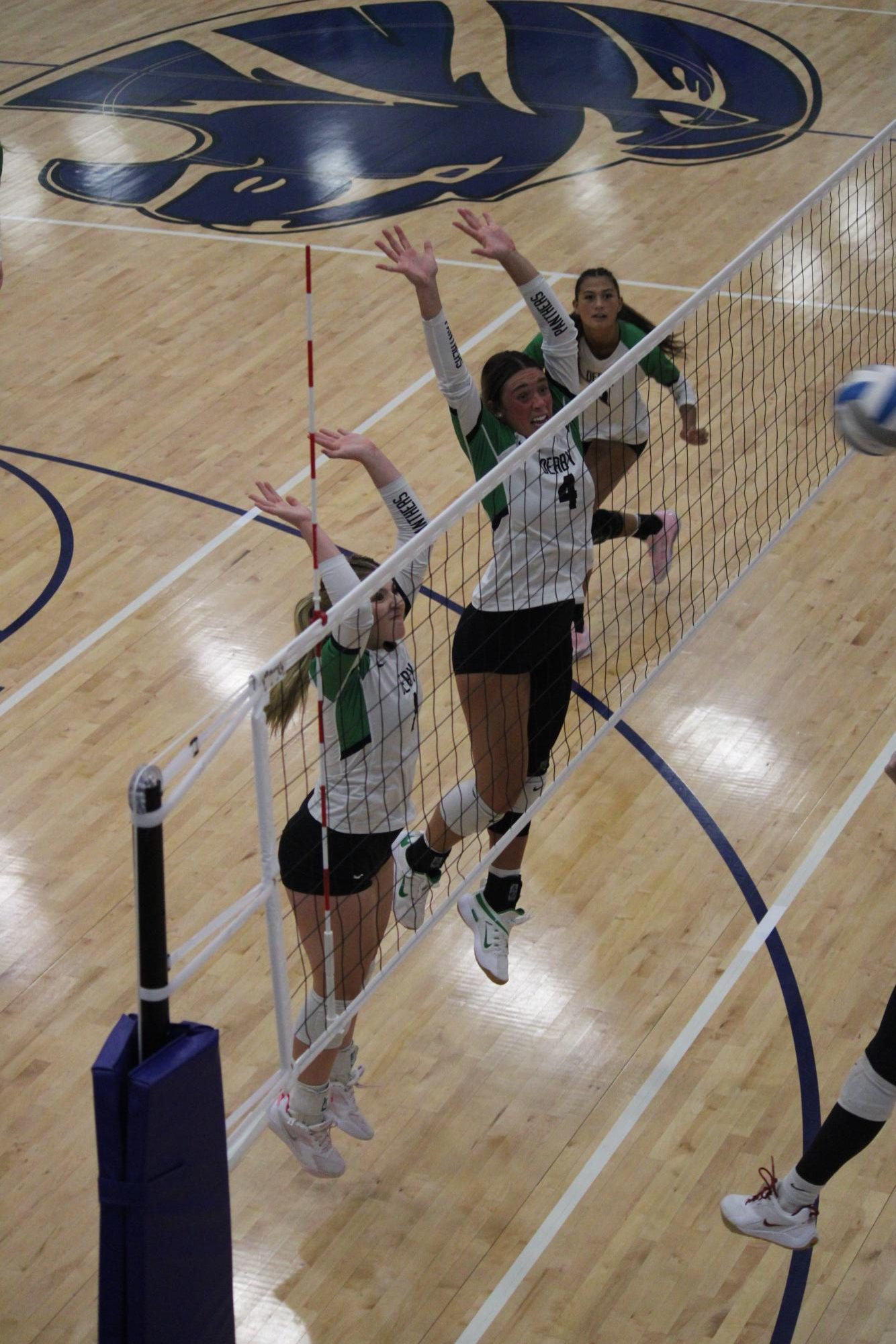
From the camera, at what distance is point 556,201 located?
12609 mm

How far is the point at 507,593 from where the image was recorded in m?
5.48

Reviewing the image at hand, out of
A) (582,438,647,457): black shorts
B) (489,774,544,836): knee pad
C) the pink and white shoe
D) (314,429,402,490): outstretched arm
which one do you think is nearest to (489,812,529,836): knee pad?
(489,774,544,836): knee pad

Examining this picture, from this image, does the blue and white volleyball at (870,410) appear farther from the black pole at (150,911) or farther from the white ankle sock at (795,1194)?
the black pole at (150,911)

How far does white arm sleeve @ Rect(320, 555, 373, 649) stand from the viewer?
4.64 metres

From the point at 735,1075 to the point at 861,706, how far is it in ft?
7.70

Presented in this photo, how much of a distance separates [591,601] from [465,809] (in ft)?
9.94

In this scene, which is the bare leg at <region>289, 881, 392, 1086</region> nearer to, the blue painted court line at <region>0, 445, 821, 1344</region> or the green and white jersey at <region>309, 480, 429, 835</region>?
the green and white jersey at <region>309, 480, 429, 835</region>

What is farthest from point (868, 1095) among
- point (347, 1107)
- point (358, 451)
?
point (358, 451)

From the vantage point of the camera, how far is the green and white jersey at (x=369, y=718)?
4.75 m

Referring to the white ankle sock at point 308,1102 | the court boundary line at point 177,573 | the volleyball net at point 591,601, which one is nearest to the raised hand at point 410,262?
the volleyball net at point 591,601

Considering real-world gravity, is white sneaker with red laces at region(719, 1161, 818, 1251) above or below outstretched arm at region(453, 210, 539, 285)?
below

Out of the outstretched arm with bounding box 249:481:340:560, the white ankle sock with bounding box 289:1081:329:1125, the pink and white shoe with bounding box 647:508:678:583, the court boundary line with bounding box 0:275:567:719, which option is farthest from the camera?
the pink and white shoe with bounding box 647:508:678:583

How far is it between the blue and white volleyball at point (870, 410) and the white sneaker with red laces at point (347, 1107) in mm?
2655

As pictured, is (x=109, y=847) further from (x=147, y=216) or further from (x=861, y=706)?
(x=147, y=216)
